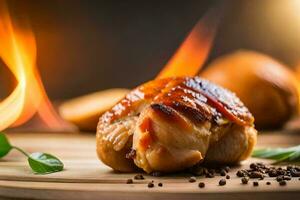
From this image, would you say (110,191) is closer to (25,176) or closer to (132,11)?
(25,176)

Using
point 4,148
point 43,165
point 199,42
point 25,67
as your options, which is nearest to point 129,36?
point 199,42

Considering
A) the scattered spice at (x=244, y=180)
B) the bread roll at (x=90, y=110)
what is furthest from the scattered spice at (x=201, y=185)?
the bread roll at (x=90, y=110)

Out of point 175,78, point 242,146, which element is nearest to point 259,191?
point 242,146

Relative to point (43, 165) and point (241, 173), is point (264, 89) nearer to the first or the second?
point (241, 173)

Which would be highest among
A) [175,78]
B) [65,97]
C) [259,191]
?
[65,97]

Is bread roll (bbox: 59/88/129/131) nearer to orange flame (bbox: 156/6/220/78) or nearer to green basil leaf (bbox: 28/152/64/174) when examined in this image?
orange flame (bbox: 156/6/220/78)

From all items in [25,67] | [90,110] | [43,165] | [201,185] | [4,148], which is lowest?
[201,185]
